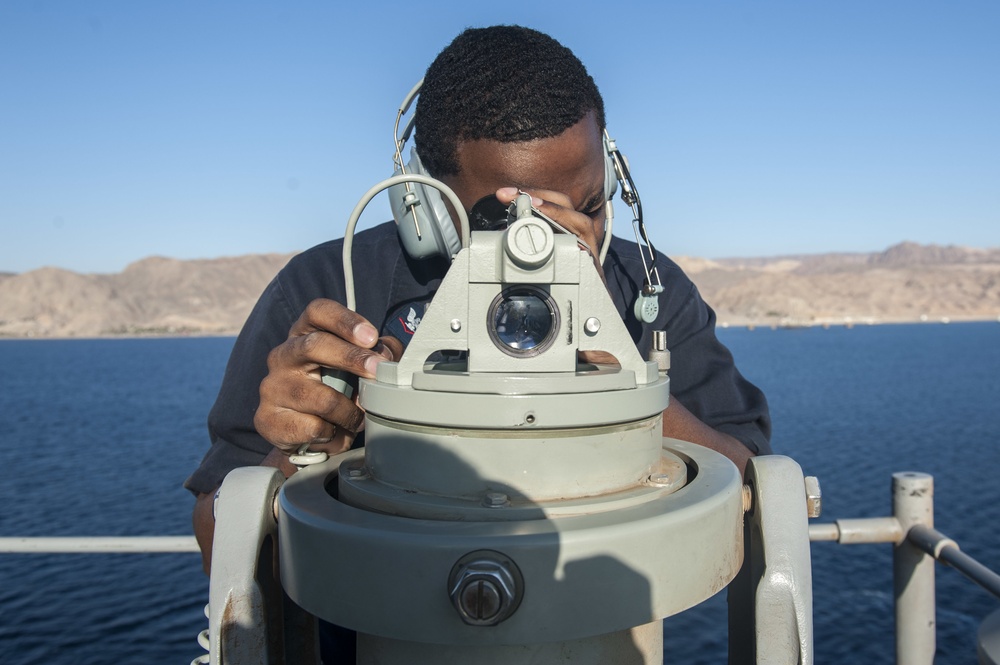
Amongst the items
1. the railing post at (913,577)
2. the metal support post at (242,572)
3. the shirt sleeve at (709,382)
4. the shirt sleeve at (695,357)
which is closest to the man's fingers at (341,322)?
the metal support post at (242,572)

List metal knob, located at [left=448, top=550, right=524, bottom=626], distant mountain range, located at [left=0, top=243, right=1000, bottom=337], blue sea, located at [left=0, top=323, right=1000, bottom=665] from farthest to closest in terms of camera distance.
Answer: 1. distant mountain range, located at [left=0, top=243, right=1000, bottom=337]
2. blue sea, located at [left=0, top=323, right=1000, bottom=665]
3. metal knob, located at [left=448, top=550, right=524, bottom=626]

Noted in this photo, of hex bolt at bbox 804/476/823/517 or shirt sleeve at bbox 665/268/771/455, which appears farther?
shirt sleeve at bbox 665/268/771/455

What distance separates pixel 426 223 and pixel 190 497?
17.9m

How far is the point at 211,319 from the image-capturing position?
9831 cm

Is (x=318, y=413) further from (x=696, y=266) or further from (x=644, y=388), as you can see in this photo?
(x=696, y=266)

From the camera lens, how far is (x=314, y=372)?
1352 mm

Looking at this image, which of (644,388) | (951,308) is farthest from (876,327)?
(644,388)

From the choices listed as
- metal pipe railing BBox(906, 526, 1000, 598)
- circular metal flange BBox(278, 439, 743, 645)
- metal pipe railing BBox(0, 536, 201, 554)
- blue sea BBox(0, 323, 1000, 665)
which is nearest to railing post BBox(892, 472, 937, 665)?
metal pipe railing BBox(906, 526, 1000, 598)

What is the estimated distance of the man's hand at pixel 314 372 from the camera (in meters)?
1.30

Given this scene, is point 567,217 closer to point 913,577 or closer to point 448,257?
point 448,257

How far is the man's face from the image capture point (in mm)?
1959

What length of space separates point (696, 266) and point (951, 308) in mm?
34753

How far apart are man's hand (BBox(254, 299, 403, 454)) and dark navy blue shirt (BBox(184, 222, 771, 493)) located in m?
0.68

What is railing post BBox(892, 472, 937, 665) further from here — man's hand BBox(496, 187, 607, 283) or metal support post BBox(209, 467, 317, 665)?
metal support post BBox(209, 467, 317, 665)
